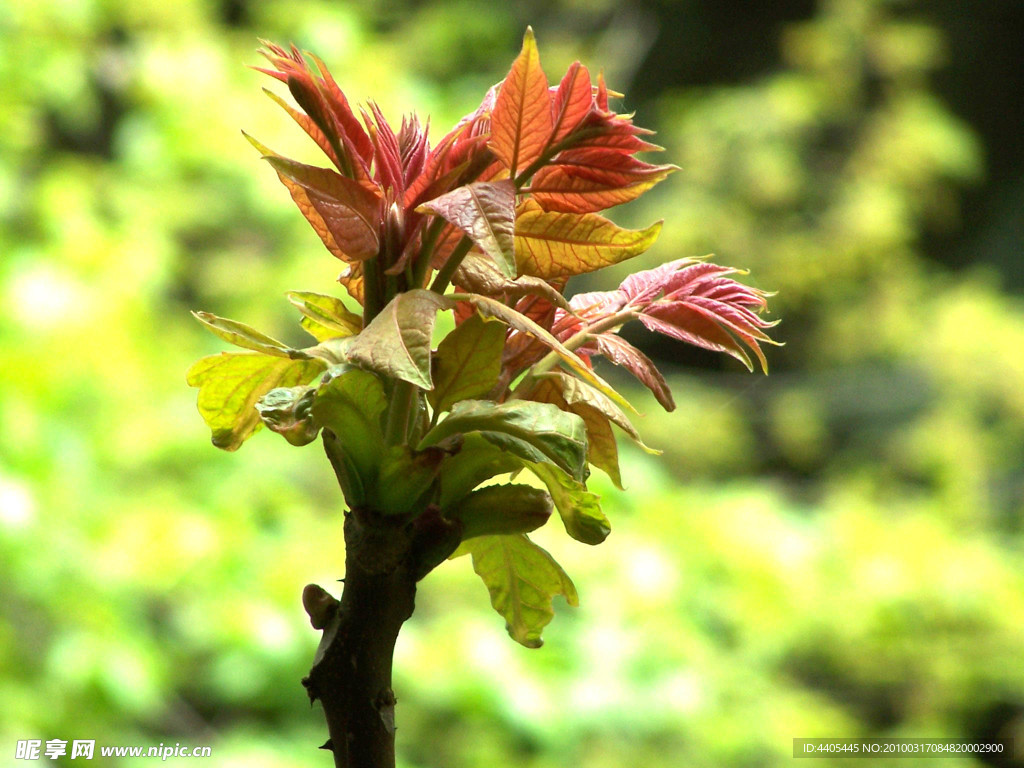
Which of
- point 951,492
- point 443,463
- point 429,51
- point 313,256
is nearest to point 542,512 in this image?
point 443,463

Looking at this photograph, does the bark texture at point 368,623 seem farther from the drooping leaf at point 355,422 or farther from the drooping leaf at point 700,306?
the drooping leaf at point 700,306

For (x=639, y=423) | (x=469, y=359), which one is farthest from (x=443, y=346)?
(x=639, y=423)

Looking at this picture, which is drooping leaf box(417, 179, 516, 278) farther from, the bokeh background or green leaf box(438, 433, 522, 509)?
the bokeh background

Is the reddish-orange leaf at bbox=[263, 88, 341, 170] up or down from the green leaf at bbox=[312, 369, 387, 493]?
up

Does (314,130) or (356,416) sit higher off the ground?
(314,130)

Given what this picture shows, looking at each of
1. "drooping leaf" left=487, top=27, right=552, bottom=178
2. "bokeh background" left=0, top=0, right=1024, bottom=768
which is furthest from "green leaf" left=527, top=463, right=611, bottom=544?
"bokeh background" left=0, top=0, right=1024, bottom=768

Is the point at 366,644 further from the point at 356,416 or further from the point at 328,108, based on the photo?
the point at 328,108
